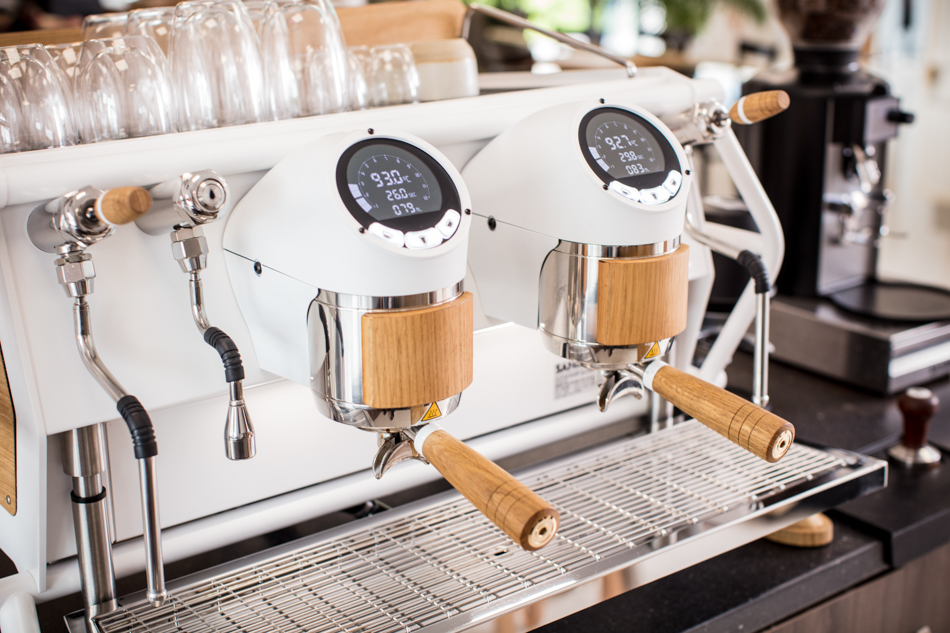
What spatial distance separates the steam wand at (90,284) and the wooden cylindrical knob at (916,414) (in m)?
0.89

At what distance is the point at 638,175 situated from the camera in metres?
0.67

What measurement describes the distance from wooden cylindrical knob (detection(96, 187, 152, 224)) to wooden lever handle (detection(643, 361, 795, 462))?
408 millimetres

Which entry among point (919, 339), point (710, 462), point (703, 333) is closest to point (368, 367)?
point (710, 462)

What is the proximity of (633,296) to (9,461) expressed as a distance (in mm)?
479

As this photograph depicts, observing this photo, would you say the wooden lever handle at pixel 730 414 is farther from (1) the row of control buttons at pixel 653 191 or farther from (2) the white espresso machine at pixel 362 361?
(1) the row of control buttons at pixel 653 191

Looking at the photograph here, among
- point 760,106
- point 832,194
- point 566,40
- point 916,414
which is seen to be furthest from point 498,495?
point 832,194

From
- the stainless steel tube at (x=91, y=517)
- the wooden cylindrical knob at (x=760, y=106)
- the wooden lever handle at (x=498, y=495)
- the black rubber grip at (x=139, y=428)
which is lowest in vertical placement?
the stainless steel tube at (x=91, y=517)

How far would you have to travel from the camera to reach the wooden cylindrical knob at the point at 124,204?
498 mm

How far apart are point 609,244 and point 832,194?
953 millimetres

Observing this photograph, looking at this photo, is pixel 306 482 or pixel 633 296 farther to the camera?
pixel 306 482

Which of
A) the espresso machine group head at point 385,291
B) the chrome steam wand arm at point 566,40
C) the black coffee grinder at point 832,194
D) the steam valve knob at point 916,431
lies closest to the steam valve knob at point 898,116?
the black coffee grinder at point 832,194

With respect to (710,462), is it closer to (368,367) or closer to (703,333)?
(703,333)

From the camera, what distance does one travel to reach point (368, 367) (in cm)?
57

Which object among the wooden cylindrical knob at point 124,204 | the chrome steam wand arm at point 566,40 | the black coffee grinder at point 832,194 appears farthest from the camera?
the black coffee grinder at point 832,194
